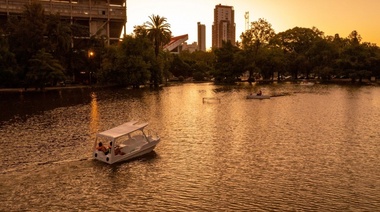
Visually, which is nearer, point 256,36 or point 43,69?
point 43,69

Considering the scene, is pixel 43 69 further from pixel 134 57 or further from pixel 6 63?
pixel 134 57

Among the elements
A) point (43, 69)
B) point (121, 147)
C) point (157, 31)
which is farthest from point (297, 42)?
point (121, 147)

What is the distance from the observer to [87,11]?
109m

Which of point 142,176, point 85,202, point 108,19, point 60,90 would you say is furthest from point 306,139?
point 108,19

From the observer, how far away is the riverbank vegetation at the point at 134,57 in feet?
279

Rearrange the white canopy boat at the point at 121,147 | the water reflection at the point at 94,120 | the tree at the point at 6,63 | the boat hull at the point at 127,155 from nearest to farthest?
the boat hull at the point at 127,155 < the white canopy boat at the point at 121,147 < the water reflection at the point at 94,120 < the tree at the point at 6,63

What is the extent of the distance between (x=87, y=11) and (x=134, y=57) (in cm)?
2805

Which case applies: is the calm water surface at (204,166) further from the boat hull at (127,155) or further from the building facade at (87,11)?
the building facade at (87,11)

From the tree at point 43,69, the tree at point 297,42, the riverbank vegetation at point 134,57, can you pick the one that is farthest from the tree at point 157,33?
the tree at point 297,42

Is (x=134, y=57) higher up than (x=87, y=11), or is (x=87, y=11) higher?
(x=87, y=11)

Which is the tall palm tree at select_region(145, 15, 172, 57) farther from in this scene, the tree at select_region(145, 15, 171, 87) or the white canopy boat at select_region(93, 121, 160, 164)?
the white canopy boat at select_region(93, 121, 160, 164)

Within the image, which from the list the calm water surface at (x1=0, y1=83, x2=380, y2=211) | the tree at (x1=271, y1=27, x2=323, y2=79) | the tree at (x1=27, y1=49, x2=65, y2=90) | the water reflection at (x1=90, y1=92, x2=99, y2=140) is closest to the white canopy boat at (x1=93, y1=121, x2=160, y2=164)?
the calm water surface at (x1=0, y1=83, x2=380, y2=211)

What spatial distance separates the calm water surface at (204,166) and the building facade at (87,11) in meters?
64.4

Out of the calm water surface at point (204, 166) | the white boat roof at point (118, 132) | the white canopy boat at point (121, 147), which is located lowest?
the calm water surface at point (204, 166)
